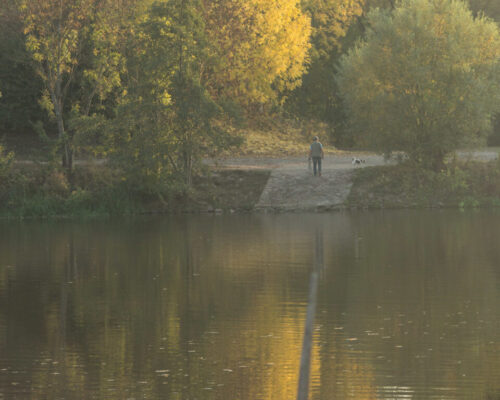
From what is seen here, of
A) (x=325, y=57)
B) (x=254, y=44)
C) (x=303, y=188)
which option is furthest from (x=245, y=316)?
(x=325, y=57)

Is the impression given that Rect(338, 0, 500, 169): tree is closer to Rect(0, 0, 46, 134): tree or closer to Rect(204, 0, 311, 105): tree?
Rect(204, 0, 311, 105): tree

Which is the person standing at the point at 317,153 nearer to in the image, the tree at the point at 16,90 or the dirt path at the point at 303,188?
the dirt path at the point at 303,188

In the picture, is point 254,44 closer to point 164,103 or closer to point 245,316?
point 164,103

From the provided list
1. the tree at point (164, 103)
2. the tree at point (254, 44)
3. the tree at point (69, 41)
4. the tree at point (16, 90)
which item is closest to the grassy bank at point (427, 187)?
the tree at point (164, 103)

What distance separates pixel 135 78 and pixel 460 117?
1314 cm

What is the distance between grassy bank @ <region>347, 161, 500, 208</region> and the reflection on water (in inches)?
442

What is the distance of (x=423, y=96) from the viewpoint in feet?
145

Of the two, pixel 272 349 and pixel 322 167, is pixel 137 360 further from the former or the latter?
pixel 322 167

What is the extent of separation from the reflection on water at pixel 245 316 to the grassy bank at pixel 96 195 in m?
8.74

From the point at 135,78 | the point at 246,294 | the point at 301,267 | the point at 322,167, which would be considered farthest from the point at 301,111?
the point at 246,294

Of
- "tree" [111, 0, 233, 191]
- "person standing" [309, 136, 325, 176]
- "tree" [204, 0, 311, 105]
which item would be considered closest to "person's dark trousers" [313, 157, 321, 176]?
"person standing" [309, 136, 325, 176]

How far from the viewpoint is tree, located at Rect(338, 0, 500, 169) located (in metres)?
43.7

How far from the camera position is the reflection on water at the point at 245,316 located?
12.3 metres

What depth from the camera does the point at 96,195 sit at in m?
41.4
